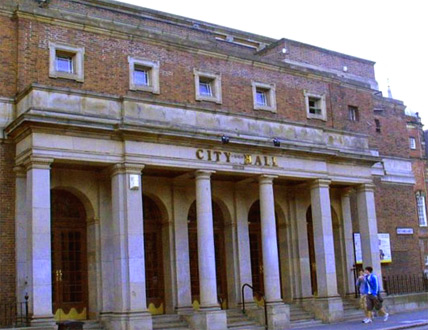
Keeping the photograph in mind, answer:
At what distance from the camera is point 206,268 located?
834 inches

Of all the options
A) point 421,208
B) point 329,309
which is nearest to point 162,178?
point 329,309

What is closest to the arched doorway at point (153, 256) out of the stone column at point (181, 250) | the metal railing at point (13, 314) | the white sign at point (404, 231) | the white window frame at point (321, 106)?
the stone column at point (181, 250)

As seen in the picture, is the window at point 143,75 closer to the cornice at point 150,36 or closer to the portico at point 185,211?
the cornice at point 150,36

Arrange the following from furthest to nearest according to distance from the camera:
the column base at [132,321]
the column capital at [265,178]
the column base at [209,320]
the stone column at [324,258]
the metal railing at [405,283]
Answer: the metal railing at [405,283] < the stone column at [324,258] < the column capital at [265,178] < the column base at [209,320] < the column base at [132,321]

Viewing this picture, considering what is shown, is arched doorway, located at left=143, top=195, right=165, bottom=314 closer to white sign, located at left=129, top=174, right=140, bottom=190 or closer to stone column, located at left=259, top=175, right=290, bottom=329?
white sign, located at left=129, top=174, right=140, bottom=190

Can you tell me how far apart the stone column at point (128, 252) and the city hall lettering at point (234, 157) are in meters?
2.44

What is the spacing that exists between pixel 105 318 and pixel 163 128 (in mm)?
6067

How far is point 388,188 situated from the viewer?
32344mm

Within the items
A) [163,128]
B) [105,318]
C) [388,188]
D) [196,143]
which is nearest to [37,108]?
[163,128]

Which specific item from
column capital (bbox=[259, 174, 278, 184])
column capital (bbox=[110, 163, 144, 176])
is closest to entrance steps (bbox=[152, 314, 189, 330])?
column capital (bbox=[110, 163, 144, 176])

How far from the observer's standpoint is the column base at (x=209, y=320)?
20.7 meters

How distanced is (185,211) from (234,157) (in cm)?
282

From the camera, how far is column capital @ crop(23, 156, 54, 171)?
61.0 feet

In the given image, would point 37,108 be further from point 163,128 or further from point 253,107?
point 253,107
